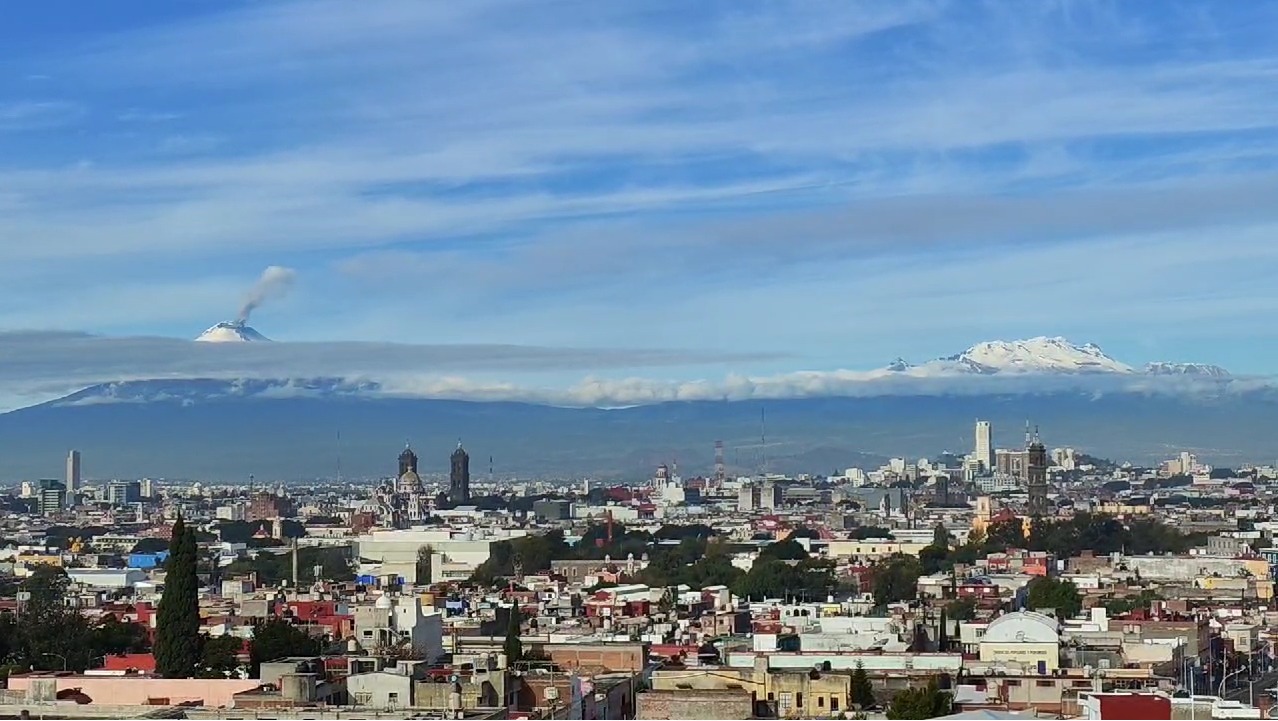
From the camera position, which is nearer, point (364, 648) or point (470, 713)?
point (470, 713)

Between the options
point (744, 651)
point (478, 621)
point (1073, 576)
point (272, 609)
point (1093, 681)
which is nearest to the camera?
point (1093, 681)

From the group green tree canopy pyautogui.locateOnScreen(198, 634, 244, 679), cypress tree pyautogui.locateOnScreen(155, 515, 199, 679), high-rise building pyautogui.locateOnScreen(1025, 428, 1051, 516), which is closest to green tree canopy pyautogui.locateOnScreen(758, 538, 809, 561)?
high-rise building pyautogui.locateOnScreen(1025, 428, 1051, 516)

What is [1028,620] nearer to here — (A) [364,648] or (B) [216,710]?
(A) [364,648]

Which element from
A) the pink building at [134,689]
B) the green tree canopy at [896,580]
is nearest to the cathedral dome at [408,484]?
the green tree canopy at [896,580]

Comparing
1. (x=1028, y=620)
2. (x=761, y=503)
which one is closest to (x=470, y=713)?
(x=1028, y=620)

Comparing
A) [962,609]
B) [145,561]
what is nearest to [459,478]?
[145,561]

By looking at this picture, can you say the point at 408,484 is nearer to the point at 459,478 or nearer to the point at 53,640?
the point at 459,478

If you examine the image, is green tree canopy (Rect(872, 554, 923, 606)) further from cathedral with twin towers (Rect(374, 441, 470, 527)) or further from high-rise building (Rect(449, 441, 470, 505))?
high-rise building (Rect(449, 441, 470, 505))

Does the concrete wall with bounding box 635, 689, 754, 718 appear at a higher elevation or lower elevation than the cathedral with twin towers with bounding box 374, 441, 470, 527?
lower

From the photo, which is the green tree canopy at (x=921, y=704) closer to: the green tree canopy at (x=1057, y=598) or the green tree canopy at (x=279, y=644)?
the green tree canopy at (x=279, y=644)
